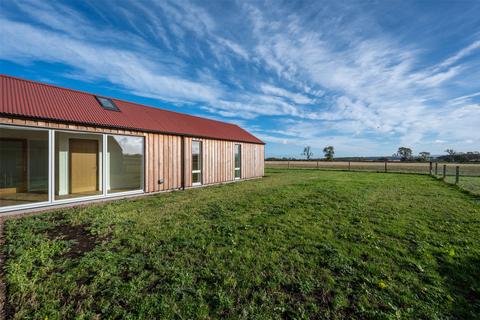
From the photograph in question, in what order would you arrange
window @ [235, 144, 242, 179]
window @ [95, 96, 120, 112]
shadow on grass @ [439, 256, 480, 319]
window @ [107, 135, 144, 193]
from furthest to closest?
window @ [235, 144, 242, 179]
window @ [107, 135, 144, 193]
window @ [95, 96, 120, 112]
shadow on grass @ [439, 256, 480, 319]

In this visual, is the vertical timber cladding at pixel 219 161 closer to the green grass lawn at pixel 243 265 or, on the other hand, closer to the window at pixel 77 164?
the window at pixel 77 164

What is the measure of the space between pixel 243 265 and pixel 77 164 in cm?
898

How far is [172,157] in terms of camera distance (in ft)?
30.4

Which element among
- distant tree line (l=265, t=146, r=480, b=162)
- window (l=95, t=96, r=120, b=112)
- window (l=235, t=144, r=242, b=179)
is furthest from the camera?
distant tree line (l=265, t=146, r=480, b=162)

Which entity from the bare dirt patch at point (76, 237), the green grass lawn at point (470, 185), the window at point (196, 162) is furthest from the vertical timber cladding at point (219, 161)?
→ the green grass lawn at point (470, 185)

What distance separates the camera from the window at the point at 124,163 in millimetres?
8695

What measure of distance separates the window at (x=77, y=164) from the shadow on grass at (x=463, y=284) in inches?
367

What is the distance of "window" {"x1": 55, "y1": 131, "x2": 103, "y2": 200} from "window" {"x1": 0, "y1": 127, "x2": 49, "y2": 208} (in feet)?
1.68

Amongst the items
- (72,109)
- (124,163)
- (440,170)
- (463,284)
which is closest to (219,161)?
(124,163)

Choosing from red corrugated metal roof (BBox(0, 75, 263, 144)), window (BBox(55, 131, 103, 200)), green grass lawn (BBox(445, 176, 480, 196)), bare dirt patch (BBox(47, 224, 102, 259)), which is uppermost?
red corrugated metal roof (BBox(0, 75, 263, 144))

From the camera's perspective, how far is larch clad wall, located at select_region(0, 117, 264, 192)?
275 inches

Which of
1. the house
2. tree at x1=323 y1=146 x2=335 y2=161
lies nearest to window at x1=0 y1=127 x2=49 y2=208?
the house

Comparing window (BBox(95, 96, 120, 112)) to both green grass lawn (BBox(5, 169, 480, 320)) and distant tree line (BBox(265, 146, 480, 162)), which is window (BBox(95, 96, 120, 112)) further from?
distant tree line (BBox(265, 146, 480, 162))

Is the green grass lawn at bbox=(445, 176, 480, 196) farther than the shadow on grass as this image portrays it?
Yes
